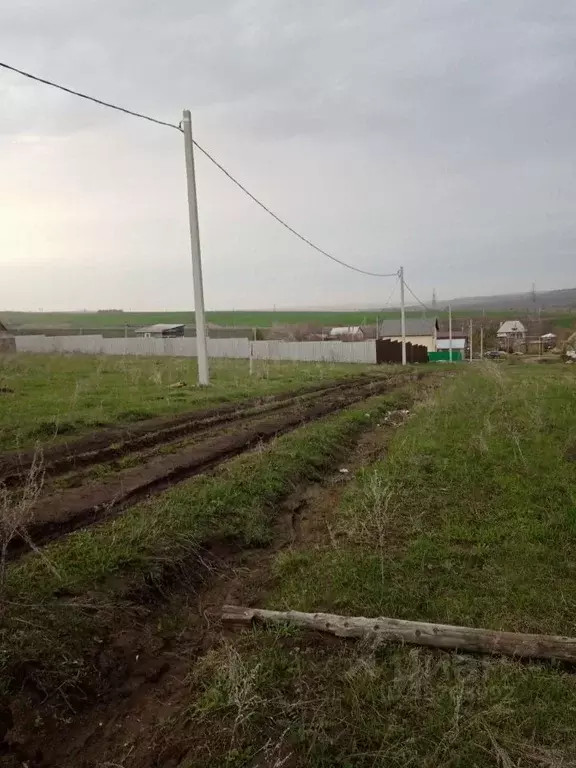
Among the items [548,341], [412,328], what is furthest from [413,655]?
[548,341]

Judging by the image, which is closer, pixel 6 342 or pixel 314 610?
pixel 314 610

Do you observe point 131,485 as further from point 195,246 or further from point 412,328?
point 412,328

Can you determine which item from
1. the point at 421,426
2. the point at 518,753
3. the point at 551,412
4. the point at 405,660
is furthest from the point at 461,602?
the point at 551,412

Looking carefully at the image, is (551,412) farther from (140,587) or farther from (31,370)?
(31,370)

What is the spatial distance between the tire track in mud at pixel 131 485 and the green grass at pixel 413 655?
1.99m

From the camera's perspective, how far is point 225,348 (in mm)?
44031

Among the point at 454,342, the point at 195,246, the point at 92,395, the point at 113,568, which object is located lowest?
the point at 454,342

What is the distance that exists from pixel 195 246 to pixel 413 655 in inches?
556

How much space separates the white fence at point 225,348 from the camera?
41.5 m

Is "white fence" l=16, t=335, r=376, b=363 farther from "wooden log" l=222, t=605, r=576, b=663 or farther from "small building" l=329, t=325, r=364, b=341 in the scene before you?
"wooden log" l=222, t=605, r=576, b=663

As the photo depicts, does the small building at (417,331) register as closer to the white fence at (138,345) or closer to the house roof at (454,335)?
the house roof at (454,335)

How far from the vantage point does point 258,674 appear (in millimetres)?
3328

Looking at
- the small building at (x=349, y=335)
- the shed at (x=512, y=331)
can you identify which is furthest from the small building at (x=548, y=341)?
the small building at (x=349, y=335)

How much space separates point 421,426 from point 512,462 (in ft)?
10.9
